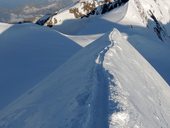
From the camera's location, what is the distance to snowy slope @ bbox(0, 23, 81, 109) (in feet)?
49.8

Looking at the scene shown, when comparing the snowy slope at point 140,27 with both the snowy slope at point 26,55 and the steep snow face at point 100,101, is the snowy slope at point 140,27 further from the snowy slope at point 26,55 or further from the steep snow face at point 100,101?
the steep snow face at point 100,101

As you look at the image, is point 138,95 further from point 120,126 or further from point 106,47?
point 106,47

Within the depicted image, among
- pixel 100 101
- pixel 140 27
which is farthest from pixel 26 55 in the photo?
pixel 140 27

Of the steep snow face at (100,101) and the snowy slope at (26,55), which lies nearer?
the steep snow face at (100,101)

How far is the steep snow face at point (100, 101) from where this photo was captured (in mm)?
6711

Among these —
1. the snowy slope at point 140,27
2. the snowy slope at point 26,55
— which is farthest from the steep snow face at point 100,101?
the snowy slope at point 140,27

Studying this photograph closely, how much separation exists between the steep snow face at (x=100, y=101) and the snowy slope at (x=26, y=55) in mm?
3741

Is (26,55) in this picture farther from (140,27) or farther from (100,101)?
(140,27)

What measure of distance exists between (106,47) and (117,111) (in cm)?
462

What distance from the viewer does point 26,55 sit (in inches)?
787

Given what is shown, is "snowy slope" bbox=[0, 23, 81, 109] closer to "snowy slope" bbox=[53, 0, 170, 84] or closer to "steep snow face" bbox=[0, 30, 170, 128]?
"steep snow face" bbox=[0, 30, 170, 128]

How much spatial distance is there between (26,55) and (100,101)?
13.1 m

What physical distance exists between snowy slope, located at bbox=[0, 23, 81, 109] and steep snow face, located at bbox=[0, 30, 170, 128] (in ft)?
12.3

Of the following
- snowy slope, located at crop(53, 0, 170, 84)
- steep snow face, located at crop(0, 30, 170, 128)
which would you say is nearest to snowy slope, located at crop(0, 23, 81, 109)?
steep snow face, located at crop(0, 30, 170, 128)
